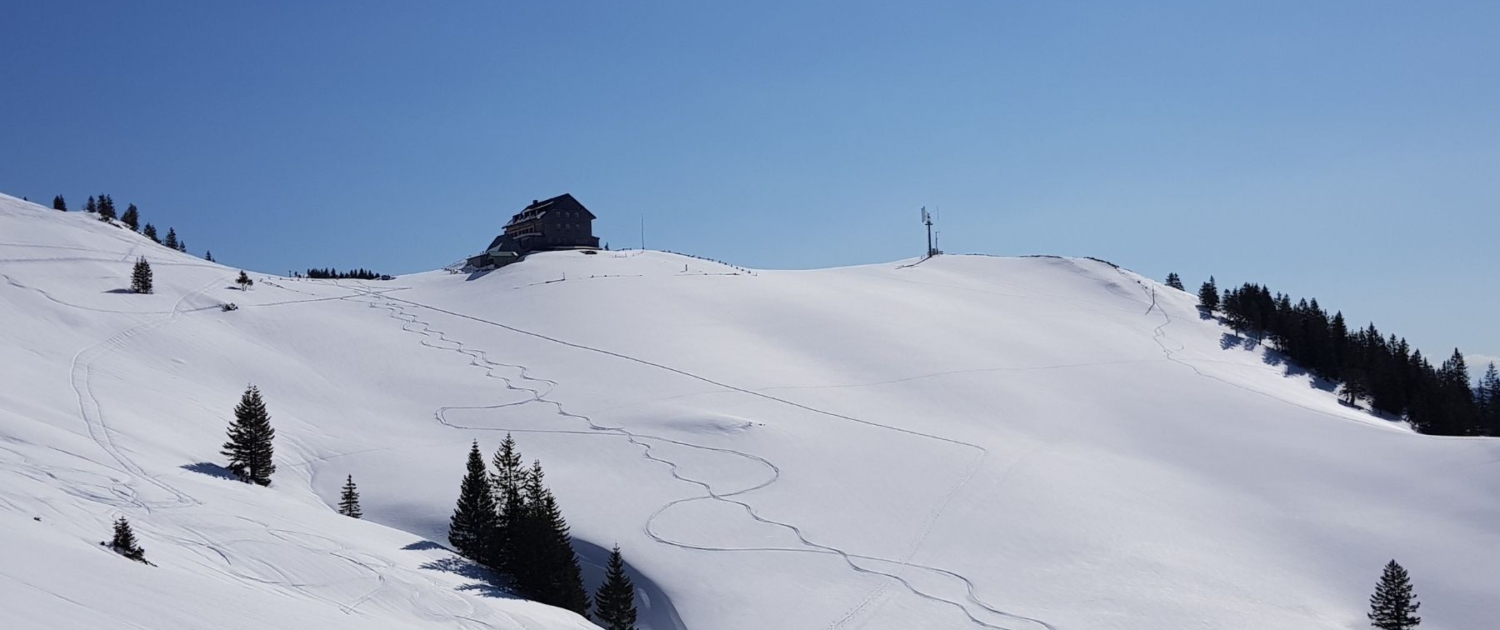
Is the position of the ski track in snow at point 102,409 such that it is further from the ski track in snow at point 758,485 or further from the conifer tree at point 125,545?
the ski track in snow at point 758,485

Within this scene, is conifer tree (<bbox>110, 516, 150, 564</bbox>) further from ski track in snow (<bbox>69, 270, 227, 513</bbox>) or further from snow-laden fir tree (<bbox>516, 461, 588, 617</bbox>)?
snow-laden fir tree (<bbox>516, 461, 588, 617</bbox>)

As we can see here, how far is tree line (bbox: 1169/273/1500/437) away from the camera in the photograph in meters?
71.2

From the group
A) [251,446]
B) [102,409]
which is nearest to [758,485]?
[251,446]

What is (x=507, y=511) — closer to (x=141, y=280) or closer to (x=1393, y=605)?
(x=1393, y=605)

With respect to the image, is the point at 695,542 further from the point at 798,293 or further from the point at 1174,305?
the point at 1174,305

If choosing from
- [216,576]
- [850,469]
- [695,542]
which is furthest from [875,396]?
[216,576]

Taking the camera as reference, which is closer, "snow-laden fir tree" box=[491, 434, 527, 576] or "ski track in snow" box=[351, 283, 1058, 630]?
"snow-laden fir tree" box=[491, 434, 527, 576]

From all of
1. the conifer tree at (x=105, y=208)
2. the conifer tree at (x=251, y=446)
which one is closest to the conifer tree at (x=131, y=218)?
the conifer tree at (x=105, y=208)

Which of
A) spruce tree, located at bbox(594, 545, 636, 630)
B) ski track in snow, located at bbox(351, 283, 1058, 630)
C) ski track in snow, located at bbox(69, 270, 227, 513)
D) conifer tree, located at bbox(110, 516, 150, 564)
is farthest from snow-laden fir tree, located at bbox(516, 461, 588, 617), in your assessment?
conifer tree, located at bbox(110, 516, 150, 564)

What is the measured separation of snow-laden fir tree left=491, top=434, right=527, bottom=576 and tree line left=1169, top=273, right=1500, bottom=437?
70528 millimetres

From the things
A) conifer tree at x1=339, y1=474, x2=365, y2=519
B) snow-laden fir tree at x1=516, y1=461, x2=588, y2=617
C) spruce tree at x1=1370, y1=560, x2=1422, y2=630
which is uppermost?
conifer tree at x1=339, y1=474, x2=365, y2=519

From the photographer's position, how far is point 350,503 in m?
29.4

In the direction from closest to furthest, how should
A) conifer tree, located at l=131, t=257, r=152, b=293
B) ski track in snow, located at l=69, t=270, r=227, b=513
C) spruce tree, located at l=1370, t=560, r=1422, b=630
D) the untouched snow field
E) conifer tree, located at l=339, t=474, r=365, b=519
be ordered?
the untouched snow field, ski track in snow, located at l=69, t=270, r=227, b=513, spruce tree, located at l=1370, t=560, r=1422, b=630, conifer tree, located at l=339, t=474, r=365, b=519, conifer tree, located at l=131, t=257, r=152, b=293

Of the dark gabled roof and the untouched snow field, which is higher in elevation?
the dark gabled roof
